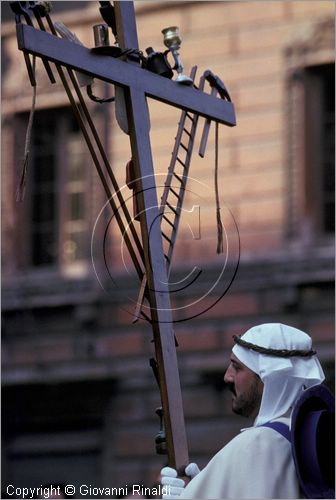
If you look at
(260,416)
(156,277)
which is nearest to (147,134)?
(156,277)

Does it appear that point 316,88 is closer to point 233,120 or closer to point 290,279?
point 290,279

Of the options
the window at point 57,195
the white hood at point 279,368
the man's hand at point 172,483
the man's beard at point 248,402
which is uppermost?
the window at point 57,195

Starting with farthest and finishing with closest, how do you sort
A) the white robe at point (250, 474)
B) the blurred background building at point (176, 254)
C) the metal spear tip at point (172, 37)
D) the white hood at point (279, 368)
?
the blurred background building at point (176, 254)
the metal spear tip at point (172, 37)
the white hood at point (279, 368)
the white robe at point (250, 474)

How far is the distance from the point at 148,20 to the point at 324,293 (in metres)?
3.16

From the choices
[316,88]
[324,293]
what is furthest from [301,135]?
[324,293]

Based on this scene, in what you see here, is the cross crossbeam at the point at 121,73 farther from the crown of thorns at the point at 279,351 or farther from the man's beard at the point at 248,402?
the man's beard at the point at 248,402

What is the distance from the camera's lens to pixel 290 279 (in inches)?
526

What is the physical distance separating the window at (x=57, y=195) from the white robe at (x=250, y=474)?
10.3 meters

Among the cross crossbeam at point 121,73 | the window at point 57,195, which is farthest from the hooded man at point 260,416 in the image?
the window at point 57,195

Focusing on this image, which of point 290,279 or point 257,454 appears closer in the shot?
point 257,454

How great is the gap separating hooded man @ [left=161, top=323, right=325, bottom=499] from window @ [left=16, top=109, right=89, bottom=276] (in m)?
10.1

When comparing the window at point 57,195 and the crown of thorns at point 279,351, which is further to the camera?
the window at point 57,195

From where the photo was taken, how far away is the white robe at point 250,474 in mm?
3865

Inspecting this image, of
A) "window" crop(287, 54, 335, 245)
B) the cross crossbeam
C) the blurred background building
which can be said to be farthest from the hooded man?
"window" crop(287, 54, 335, 245)
